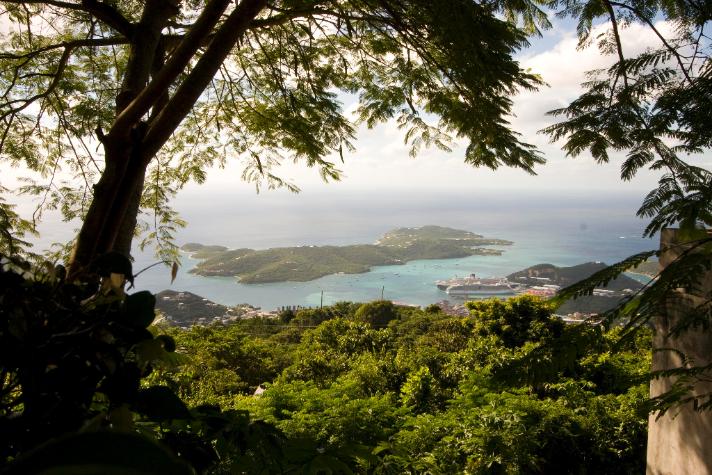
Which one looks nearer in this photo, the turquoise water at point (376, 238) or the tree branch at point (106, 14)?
the tree branch at point (106, 14)

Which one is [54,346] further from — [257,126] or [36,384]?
[257,126]

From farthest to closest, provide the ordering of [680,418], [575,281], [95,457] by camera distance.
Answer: [575,281] → [680,418] → [95,457]

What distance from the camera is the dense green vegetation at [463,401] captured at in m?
1.32

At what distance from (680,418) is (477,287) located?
2445 cm

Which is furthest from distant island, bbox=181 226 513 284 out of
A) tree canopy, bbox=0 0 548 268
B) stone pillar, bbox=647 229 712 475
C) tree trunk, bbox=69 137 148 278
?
stone pillar, bbox=647 229 712 475

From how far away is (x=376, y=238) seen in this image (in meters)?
49.2

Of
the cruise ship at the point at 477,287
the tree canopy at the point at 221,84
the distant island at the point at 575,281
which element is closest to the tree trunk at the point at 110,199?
the tree canopy at the point at 221,84

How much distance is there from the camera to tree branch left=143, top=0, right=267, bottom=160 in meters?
1.52

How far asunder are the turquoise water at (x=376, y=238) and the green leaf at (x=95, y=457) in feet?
37.7

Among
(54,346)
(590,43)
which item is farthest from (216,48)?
(590,43)

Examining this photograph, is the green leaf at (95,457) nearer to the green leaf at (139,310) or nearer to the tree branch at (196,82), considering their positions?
the green leaf at (139,310)

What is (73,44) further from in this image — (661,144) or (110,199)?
(661,144)

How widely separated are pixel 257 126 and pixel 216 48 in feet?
7.00

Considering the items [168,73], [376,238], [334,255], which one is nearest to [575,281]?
[168,73]
